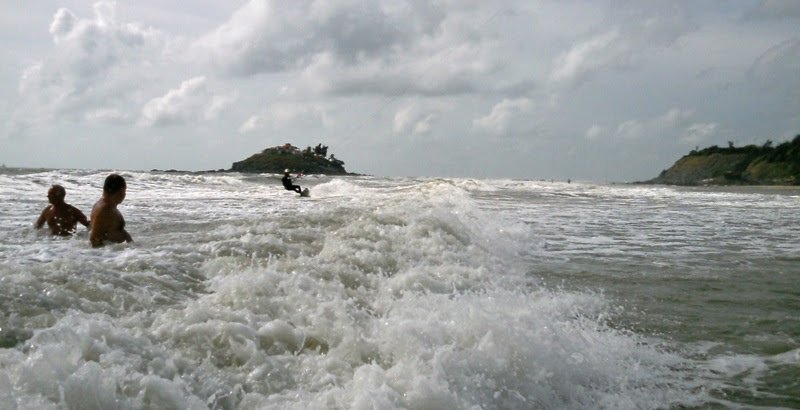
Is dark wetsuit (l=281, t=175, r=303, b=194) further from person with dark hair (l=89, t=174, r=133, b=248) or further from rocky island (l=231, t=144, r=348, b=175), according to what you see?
rocky island (l=231, t=144, r=348, b=175)

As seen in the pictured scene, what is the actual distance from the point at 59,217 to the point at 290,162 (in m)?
81.1

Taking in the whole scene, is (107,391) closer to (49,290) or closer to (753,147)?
(49,290)

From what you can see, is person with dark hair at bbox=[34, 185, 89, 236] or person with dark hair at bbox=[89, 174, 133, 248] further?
person with dark hair at bbox=[34, 185, 89, 236]

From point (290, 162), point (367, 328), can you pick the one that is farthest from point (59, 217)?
point (290, 162)

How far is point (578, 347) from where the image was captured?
14.1 feet

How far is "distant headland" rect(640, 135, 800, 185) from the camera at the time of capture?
72.2 metres

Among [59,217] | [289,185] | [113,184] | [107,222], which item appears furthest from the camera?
[289,185]

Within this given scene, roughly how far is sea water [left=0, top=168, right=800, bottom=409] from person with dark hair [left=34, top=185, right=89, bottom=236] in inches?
11.8

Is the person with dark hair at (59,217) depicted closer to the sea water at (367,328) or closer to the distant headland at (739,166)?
the sea water at (367,328)

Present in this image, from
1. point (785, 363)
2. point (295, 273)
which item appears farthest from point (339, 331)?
point (785, 363)

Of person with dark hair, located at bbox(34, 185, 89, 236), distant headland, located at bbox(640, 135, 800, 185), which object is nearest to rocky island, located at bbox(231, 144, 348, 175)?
distant headland, located at bbox(640, 135, 800, 185)

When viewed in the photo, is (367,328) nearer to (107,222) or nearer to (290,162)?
(107,222)

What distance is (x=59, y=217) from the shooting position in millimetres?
8242

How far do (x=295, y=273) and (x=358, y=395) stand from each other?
2.47 meters
